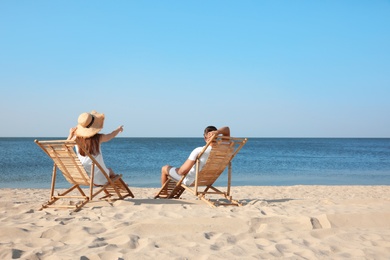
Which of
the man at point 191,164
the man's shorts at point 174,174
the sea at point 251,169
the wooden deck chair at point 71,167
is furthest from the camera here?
the sea at point 251,169

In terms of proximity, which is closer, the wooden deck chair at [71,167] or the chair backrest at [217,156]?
the wooden deck chair at [71,167]

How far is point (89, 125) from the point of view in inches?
207

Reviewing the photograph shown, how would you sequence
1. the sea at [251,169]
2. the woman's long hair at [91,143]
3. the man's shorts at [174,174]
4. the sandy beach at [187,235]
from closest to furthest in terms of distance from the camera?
the sandy beach at [187,235]
the woman's long hair at [91,143]
the man's shorts at [174,174]
the sea at [251,169]

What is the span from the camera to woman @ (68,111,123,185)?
16.9 feet

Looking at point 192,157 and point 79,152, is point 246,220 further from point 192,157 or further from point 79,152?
point 79,152

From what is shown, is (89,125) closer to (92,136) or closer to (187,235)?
(92,136)

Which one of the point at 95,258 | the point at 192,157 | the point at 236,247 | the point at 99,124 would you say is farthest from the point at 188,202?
the point at 95,258

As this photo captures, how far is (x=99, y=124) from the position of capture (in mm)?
5301

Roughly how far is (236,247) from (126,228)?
1012 mm

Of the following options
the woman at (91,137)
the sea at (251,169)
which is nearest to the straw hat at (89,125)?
the woman at (91,137)

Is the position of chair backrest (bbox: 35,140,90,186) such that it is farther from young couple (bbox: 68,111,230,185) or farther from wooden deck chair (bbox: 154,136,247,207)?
wooden deck chair (bbox: 154,136,247,207)

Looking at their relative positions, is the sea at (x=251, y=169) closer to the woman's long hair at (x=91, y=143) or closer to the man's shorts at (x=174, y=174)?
the man's shorts at (x=174, y=174)

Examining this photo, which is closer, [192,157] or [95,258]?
[95,258]

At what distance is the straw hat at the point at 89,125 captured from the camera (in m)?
5.16
